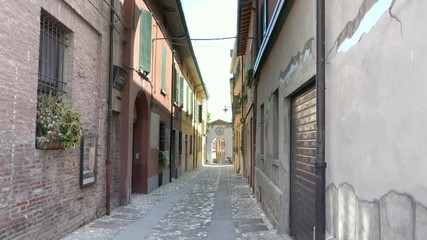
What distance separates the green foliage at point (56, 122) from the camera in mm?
6098

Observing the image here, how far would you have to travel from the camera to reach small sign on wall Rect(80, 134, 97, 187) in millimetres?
7816

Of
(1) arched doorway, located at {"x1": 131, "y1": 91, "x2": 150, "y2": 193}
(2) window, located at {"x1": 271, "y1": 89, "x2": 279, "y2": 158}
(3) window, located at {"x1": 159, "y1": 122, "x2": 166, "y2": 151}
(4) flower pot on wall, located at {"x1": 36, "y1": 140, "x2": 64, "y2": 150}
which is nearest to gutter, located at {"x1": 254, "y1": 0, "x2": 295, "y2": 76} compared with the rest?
(2) window, located at {"x1": 271, "y1": 89, "x2": 279, "y2": 158}

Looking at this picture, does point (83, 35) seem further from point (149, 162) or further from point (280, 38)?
Result: point (149, 162)

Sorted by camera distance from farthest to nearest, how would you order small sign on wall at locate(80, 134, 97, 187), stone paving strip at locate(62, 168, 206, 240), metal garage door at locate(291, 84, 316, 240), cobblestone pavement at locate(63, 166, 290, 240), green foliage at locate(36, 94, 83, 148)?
small sign on wall at locate(80, 134, 97, 187) < cobblestone pavement at locate(63, 166, 290, 240) < stone paving strip at locate(62, 168, 206, 240) < green foliage at locate(36, 94, 83, 148) < metal garage door at locate(291, 84, 316, 240)

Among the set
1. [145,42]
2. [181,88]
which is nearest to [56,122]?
[145,42]

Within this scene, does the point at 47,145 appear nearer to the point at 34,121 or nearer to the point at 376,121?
the point at 34,121

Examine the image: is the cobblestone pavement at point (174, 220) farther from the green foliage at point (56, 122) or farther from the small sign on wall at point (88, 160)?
the green foliage at point (56, 122)

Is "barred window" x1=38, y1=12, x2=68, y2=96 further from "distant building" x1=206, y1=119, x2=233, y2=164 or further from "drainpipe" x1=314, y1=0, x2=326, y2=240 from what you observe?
"distant building" x1=206, y1=119, x2=233, y2=164

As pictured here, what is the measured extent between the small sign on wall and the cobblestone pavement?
872 millimetres

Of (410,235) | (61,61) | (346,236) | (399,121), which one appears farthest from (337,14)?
(61,61)

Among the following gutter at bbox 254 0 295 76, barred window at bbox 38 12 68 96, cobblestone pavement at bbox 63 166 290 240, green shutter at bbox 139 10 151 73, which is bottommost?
cobblestone pavement at bbox 63 166 290 240

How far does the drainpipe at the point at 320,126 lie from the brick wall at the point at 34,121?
367cm

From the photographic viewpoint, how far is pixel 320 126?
Result: 423 centimetres

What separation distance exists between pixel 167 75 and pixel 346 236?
46.7 ft
